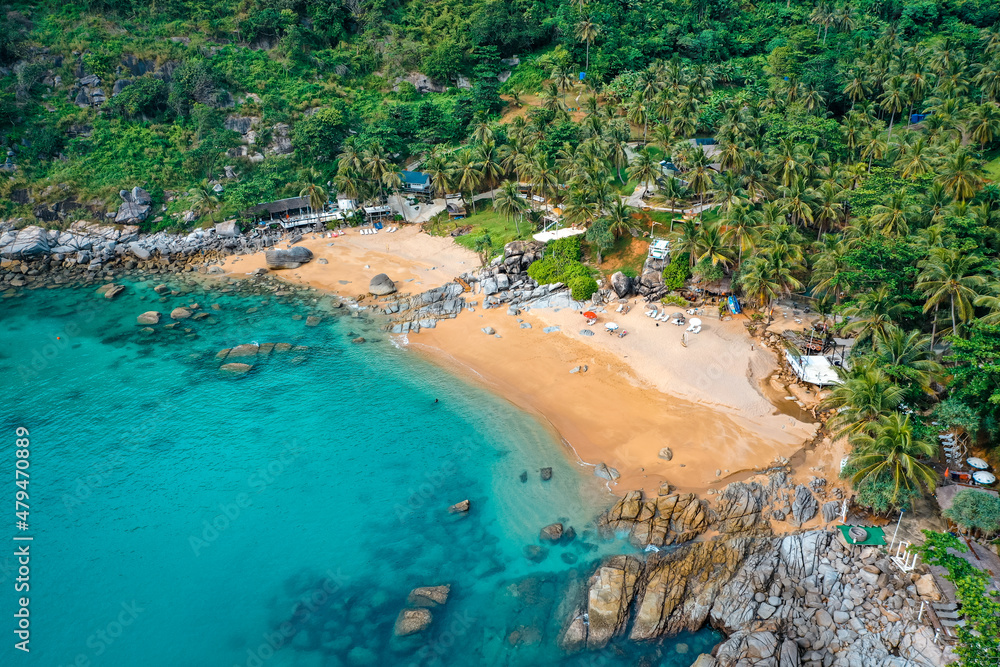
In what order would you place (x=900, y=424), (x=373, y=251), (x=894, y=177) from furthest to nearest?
(x=373, y=251) < (x=894, y=177) < (x=900, y=424)

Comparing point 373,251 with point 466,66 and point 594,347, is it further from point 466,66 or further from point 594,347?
point 466,66

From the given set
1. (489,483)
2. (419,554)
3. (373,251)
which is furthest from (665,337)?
(373,251)

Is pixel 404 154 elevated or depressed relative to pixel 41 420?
elevated

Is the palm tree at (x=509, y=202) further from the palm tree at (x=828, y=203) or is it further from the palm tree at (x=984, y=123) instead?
the palm tree at (x=984, y=123)

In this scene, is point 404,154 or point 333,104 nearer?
point 404,154

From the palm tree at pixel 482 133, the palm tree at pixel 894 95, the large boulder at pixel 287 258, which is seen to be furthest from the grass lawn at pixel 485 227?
the palm tree at pixel 894 95

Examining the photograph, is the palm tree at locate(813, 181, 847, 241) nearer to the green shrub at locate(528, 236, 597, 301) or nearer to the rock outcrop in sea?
the green shrub at locate(528, 236, 597, 301)
